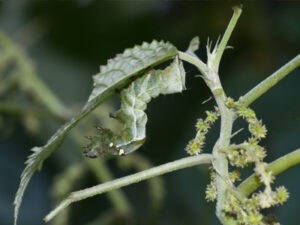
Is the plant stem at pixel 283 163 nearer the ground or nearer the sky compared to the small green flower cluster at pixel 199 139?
nearer the ground

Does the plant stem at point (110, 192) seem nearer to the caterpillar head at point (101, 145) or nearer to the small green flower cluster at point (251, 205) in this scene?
the caterpillar head at point (101, 145)

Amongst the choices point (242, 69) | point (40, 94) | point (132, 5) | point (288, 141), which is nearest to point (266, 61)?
point (242, 69)

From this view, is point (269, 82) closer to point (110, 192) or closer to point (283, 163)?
point (283, 163)

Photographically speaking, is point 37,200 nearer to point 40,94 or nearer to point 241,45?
point 40,94

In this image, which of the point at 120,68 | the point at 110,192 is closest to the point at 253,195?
the point at 120,68

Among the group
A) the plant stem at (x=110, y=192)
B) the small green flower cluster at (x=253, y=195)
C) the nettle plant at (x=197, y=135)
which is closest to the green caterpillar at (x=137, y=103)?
the nettle plant at (x=197, y=135)
